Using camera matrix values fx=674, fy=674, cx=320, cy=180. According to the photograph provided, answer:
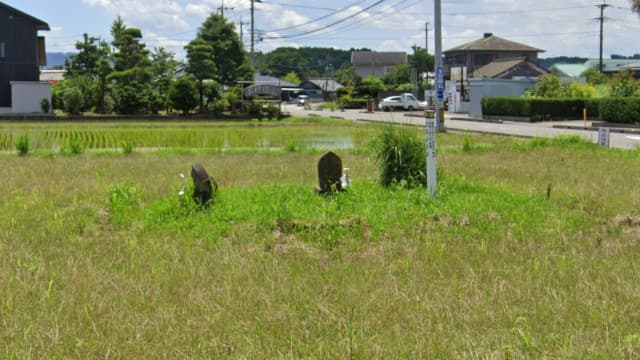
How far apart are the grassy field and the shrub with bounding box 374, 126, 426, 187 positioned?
0.38 metres

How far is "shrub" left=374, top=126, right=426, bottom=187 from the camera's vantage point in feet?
33.3

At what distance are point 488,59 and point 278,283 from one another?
7618 cm

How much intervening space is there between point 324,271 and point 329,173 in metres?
3.41

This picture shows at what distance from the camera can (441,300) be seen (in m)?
5.02

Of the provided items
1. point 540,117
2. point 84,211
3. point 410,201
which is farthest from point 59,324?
point 540,117

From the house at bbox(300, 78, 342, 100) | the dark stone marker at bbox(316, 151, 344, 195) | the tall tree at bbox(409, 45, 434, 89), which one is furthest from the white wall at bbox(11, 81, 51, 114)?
the tall tree at bbox(409, 45, 434, 89)

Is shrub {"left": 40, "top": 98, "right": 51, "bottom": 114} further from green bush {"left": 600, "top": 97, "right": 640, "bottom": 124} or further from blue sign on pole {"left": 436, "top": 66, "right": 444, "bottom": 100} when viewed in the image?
blue sign on pole {"left": 436, "top": 66, "right": 444, "bottom": 100}

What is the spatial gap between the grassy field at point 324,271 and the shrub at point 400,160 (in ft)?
1.25

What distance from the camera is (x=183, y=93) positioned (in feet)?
140

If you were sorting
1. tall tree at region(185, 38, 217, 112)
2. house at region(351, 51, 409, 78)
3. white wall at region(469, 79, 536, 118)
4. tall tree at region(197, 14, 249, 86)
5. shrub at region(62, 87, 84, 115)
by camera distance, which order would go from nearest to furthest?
shrub at region(62, 87, 84, 115)
white wall at region(469, 79, 536, 118)
tall tree at region(185, 38, 217, 112)
tall tree at region(197, 14, 249, 86)
house at region(351, 51, 409, 78)

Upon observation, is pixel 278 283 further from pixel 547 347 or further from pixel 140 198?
pixel 140 198

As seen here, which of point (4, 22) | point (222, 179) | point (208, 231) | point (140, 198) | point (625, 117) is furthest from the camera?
point (4, 22)

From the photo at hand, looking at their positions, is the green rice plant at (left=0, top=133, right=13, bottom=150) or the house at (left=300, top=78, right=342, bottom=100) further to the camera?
the house at (left=300, top=78, right=342, bottom=100)

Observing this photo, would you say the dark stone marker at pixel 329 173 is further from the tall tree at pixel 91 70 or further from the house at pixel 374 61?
the house at pixel 374 61
